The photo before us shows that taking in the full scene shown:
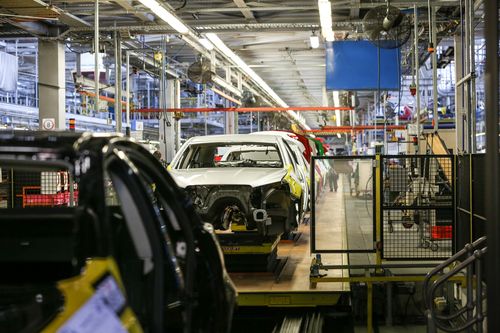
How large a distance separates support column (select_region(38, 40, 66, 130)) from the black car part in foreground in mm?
9663

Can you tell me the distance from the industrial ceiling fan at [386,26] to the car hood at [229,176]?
10.3 ft

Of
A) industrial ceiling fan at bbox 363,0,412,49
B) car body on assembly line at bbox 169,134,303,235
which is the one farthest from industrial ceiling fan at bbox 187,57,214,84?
car body on assembly line at bbox 169,134,303,235

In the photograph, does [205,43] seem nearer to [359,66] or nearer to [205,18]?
[205,18]

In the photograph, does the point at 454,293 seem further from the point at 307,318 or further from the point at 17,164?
the point at 17,164

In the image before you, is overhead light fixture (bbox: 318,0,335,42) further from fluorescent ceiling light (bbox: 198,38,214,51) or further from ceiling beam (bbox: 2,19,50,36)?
ceiling beam (bbox: 2,19,50,36)

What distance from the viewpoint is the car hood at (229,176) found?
6914 mm

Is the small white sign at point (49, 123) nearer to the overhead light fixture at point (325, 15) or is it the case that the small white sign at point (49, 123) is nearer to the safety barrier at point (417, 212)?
the overhead light fixture at point (325, 15)

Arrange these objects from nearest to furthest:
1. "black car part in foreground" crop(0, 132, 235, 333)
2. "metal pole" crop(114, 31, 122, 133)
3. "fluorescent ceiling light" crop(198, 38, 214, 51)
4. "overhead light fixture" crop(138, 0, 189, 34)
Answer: "black car part in foreground" crop(0, 132, 235, 333)
"overhead light fixture" crop(138, 0, 189, 34)
"metal pole" crop(114, 31, 122, 133)
"fluorescent ceiling light" crop(198, 38, 214, 51)

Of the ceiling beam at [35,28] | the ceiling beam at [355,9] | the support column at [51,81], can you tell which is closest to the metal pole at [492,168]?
the ceiling beam at [355,9]

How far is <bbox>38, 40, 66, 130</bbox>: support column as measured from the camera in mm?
12320

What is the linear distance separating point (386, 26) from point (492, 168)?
746 cm

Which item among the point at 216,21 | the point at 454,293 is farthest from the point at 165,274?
the point at 216,21

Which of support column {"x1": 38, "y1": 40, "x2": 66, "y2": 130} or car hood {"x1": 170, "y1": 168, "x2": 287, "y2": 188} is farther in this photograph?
support column {"x1": 38, "y1": 40, "x2": 66, "y2": 130}

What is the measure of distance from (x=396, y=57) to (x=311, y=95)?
50.5 ft
